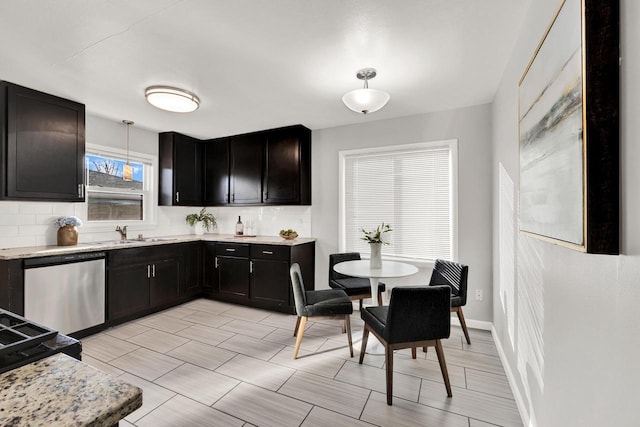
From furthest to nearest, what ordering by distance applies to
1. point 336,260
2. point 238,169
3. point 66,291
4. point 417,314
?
point 238,169 < point 336,260 < point 66,291 < point 417,314

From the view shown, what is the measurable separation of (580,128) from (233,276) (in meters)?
3.97

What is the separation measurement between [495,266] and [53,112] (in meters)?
4.79

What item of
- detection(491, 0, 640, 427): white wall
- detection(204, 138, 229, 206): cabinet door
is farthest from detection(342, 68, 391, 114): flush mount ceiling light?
detection(204, 138, 229, 206): cabinet door

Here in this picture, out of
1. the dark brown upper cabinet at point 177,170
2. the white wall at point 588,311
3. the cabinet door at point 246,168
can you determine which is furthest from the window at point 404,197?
the dark brown upper cabinet at point 177,170

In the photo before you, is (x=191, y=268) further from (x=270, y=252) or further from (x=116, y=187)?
(x=116, y=187)

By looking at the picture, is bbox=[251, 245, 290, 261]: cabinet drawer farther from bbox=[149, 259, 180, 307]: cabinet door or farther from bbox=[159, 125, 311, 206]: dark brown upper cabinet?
bbox=[149, 259, 180, 307]: cabinet door

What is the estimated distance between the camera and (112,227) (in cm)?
387

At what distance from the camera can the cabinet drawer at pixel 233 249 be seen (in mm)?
4042

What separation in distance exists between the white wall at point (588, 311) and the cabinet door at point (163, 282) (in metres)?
3.86

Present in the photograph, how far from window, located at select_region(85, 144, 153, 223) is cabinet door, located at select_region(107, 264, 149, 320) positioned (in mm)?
883

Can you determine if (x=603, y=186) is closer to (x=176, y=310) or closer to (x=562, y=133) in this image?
(x=562, y=133)

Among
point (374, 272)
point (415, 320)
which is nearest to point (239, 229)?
point (374, 272)

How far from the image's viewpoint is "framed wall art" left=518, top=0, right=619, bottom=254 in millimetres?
854

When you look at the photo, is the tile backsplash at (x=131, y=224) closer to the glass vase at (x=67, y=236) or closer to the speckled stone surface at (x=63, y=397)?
the glass vase at (x=67, y=236)
